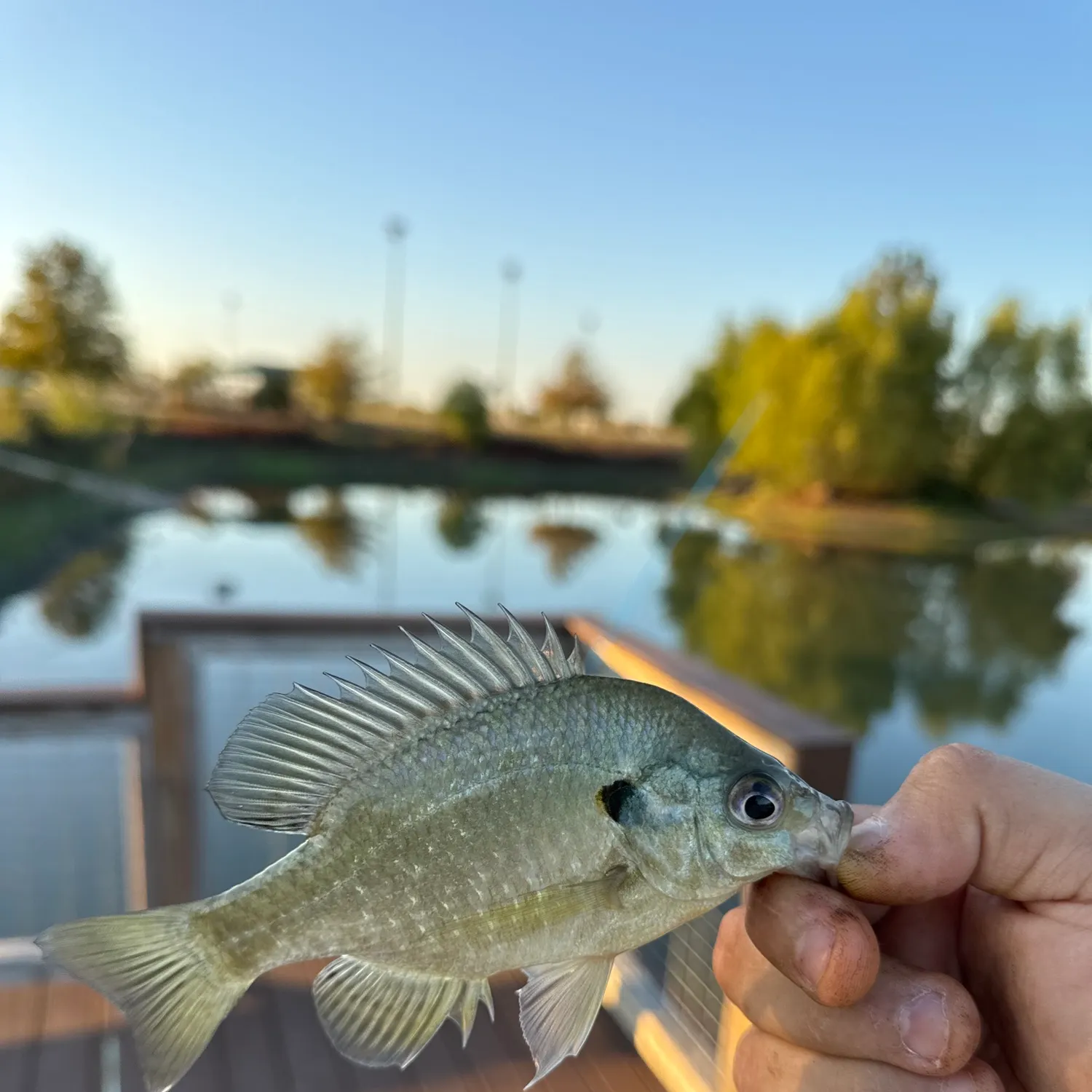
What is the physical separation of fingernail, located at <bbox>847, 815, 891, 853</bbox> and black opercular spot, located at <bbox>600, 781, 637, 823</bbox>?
0.29 m

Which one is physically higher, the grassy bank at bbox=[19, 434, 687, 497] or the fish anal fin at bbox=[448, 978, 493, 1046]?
the fish anal fin at bbox=[448, 978, 493, 1046]

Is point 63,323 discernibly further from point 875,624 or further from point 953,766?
point 953,766

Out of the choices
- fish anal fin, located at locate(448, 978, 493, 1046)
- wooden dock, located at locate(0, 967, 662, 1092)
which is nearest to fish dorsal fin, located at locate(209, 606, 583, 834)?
fish anal fin, located at locate(448, 978, 493, 1046)

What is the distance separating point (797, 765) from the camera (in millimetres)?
1610

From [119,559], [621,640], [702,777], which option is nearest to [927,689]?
[621,640]

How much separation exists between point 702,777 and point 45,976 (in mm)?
2613

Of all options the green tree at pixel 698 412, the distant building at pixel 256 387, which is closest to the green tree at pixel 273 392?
the distant building at pixel 256 387

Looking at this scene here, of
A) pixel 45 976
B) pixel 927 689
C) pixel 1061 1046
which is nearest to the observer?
pixel 1061 1046

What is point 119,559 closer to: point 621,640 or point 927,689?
point 927,689

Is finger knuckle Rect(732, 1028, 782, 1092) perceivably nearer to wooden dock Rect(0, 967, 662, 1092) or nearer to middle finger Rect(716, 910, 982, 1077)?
middle finger Rect(716, 910, 982, 1077)

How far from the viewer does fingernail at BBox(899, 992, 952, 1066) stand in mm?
866

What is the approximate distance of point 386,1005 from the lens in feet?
2.41

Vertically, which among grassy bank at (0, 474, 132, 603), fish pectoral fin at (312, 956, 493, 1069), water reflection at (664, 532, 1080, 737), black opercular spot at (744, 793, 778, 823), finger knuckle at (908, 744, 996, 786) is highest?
black opercular spot at (744, 793, 778, 823)

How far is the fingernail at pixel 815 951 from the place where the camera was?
31.8 inches
